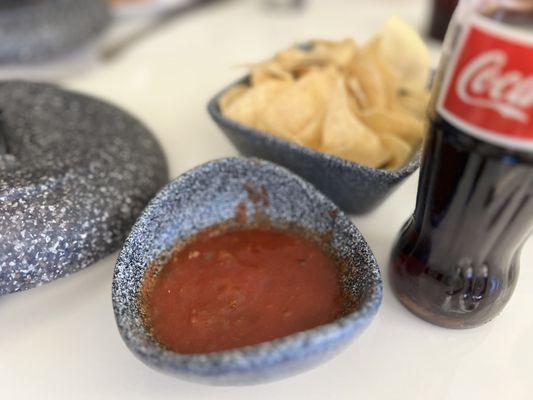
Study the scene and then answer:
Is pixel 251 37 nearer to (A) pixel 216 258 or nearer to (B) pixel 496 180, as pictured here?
(A) pixel 216 258

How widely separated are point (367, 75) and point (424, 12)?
0.97 metres

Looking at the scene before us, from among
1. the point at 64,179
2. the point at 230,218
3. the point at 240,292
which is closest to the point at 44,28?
the point at 64,179

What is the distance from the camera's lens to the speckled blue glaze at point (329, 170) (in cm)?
83

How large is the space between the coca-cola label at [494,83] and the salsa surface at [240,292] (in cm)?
29

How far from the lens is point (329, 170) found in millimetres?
856

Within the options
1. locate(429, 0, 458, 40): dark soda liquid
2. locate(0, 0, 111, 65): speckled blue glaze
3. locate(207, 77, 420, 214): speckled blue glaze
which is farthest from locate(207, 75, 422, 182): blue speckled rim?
locate(429, 0, 458, 40): dark soda liquid

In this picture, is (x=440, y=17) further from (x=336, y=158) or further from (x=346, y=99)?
(x=336, y=158)

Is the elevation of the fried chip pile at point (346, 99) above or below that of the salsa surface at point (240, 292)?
above

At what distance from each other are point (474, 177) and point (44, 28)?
47.5 inches

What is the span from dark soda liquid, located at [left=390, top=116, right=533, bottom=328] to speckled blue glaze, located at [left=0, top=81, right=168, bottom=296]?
1.47 ft

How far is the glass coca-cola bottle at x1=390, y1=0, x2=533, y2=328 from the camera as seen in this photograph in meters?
0.56

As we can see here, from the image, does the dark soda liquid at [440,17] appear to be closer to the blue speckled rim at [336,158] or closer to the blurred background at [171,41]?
the blurred background at [171,41]

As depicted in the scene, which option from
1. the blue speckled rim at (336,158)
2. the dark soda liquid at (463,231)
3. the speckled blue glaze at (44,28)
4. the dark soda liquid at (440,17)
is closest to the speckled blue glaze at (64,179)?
the blue speckled rim at (336,158)

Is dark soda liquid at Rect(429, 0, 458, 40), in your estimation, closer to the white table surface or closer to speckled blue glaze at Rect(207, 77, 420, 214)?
the white table surface
